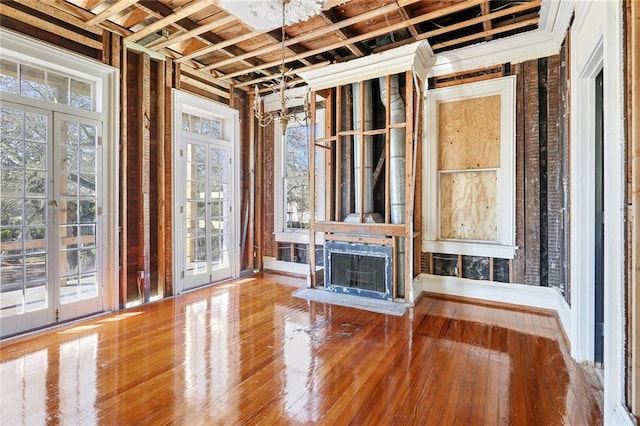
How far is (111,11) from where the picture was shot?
11.1 feet

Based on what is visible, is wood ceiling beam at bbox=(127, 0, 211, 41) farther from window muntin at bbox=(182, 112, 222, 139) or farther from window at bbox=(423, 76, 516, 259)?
window at bbox=(423, 76, 516, 259)

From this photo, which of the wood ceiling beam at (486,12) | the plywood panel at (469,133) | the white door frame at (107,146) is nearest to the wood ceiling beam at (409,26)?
the wood ceiling beam at (486,12)

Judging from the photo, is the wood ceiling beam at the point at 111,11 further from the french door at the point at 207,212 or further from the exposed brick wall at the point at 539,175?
the exposed brick wall at the point at 539,175

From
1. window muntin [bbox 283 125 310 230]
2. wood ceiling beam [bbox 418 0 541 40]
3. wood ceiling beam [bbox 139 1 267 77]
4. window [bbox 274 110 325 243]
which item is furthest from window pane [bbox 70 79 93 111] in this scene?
wood ceiling beam [bbox 418 0 541 40]

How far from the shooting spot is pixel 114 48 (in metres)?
3.91

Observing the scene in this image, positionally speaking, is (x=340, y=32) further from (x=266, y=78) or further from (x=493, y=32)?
(x=493, y=32)

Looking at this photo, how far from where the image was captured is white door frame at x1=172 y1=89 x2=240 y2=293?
4621 mm

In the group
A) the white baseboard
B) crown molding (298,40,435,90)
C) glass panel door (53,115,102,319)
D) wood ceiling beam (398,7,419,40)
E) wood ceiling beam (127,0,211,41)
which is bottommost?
the white baseboard

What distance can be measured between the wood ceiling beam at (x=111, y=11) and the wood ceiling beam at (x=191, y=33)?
25.3 inches

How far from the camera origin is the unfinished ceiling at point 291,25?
11.0ft

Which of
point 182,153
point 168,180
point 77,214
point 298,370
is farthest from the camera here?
point 182,153

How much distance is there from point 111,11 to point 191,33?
811 mm

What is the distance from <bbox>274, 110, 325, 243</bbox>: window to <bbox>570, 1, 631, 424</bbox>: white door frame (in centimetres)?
356

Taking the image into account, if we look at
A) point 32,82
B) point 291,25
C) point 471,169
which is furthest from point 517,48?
point 32,82
